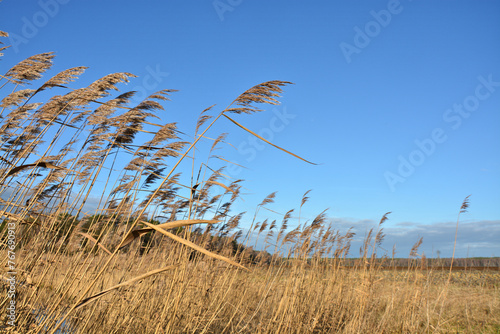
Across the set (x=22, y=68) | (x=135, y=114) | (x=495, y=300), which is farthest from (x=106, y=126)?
(x=495, y=300)

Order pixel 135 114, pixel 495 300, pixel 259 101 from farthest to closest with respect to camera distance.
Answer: pixel 495 300 → pixel 135 114 → pixel 259 101

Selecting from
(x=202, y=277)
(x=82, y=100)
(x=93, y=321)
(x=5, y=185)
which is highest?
(x=82, y=100)

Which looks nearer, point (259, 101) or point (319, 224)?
point (259, 101)

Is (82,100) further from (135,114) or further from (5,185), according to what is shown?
(5,185)

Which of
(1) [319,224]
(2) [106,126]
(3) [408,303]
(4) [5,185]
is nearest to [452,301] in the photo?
(3) [408,303]

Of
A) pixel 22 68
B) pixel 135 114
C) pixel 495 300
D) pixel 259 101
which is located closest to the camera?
pixel 259 101

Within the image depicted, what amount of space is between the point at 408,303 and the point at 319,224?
2.07 metres

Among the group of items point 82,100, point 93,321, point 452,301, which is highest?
point 82,100

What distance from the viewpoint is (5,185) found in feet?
10.2

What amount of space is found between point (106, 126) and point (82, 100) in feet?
1.10

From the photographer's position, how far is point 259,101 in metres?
1.91

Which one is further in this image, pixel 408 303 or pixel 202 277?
pixel 408 303

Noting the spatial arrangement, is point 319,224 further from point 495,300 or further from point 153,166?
point 495,300

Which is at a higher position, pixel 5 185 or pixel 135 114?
pixel 135 114
